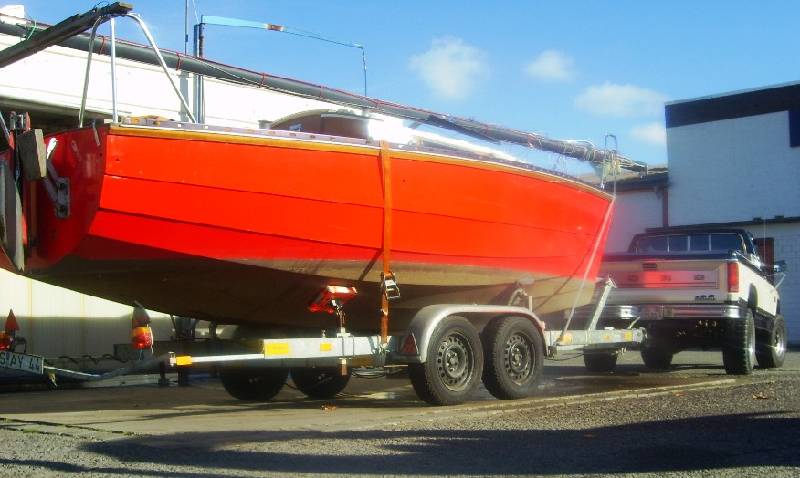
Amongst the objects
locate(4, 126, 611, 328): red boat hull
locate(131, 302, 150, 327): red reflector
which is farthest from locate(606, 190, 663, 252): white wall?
locate(131, 302, 150, 327): red reflector

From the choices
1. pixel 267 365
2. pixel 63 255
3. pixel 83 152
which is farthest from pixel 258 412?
pixel 83 152

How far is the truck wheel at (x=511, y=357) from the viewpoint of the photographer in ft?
29.8

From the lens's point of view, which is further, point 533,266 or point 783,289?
point 783,289

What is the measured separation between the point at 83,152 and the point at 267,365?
2.64m

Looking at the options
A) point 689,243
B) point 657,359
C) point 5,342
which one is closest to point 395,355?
point 5,342

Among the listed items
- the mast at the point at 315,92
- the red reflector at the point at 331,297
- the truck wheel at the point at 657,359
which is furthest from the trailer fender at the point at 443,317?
the truck wheel at the point at 657,359

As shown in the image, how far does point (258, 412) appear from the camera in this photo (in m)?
8.73

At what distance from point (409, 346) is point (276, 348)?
1215 mm

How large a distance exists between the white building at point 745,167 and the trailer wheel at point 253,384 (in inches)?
565

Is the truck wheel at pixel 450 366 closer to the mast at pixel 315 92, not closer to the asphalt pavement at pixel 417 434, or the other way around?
the asphalt pavement at pixel 417 434

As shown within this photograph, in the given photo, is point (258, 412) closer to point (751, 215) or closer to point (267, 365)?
point (267, 365)

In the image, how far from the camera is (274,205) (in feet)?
25.3

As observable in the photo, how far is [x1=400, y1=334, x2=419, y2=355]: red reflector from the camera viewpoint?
8.25 m

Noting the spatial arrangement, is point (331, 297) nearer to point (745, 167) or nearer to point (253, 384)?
point (253, 384)
